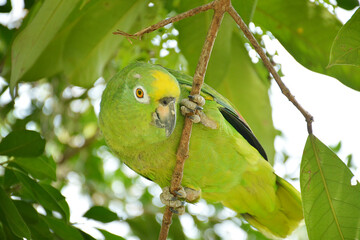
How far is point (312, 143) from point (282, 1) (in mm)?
595

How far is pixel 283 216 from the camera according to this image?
7.04 ft

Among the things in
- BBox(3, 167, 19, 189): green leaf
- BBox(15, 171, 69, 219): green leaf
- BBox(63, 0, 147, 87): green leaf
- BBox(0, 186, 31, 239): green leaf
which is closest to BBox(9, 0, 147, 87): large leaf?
BBox(63, 0, 147, 87): green leaf

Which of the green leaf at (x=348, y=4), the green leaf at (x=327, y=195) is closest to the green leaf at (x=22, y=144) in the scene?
the green leaf at (x=327, y=195)

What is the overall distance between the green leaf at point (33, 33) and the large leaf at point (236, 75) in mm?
558

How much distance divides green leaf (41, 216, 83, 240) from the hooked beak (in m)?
0.49

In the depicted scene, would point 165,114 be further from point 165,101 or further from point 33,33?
point 33,33

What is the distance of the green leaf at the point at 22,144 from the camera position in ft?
4.71

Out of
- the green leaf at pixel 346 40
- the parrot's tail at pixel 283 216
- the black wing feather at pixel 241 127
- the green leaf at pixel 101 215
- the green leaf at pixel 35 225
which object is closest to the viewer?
the green leaf at pixel 346 40

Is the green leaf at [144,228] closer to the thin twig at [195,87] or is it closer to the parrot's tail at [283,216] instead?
the thin twig at [195,87]

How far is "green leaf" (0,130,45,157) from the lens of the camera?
4.71ft

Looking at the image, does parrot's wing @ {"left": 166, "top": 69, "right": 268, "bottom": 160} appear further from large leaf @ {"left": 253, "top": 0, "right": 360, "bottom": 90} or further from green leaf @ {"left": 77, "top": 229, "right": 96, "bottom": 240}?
green leaf @ {"left": 77, "top": 229, "right": 96, "bottom": 240}

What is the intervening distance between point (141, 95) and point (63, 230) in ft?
1.85

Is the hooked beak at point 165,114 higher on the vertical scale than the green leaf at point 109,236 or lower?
higher

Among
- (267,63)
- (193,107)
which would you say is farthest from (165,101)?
(267,63)
